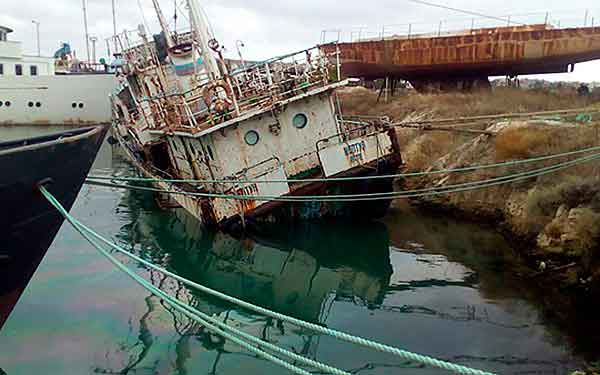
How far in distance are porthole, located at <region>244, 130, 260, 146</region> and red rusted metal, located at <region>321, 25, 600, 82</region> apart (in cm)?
898

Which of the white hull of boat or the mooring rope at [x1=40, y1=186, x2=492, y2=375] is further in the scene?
the white hull of boat

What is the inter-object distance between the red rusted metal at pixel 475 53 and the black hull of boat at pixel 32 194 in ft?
52.6

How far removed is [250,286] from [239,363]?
3738mm

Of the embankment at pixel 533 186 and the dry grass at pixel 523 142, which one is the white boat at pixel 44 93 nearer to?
the embankment at pixel 533 186

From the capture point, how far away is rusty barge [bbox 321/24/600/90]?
22.2 meters

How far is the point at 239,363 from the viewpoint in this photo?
7711mm

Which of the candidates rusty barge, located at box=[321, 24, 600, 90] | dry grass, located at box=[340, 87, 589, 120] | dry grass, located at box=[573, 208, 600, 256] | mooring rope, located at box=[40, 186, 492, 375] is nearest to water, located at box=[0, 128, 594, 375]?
dry grass, located at box=[573, 208, 600, 256]

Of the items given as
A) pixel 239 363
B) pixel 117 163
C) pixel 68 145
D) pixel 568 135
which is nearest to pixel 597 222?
pixel 568 135

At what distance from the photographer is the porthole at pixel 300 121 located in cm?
1435

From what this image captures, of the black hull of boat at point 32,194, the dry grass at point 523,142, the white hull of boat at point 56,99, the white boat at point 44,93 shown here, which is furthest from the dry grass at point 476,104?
the white boat at point 44,93

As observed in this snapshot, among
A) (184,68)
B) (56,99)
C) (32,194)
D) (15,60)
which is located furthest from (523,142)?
(15,60)

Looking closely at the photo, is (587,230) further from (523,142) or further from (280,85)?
(280,85)

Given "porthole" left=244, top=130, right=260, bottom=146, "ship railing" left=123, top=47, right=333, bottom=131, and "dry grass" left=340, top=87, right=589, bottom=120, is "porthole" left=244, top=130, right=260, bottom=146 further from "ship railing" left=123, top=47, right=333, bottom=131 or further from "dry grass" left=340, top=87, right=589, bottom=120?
"dry grass" left=340, top=87, right=589, bottom=120

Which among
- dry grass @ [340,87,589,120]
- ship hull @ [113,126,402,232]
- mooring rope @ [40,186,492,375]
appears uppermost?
dry grass @ [340,87,589,120]
